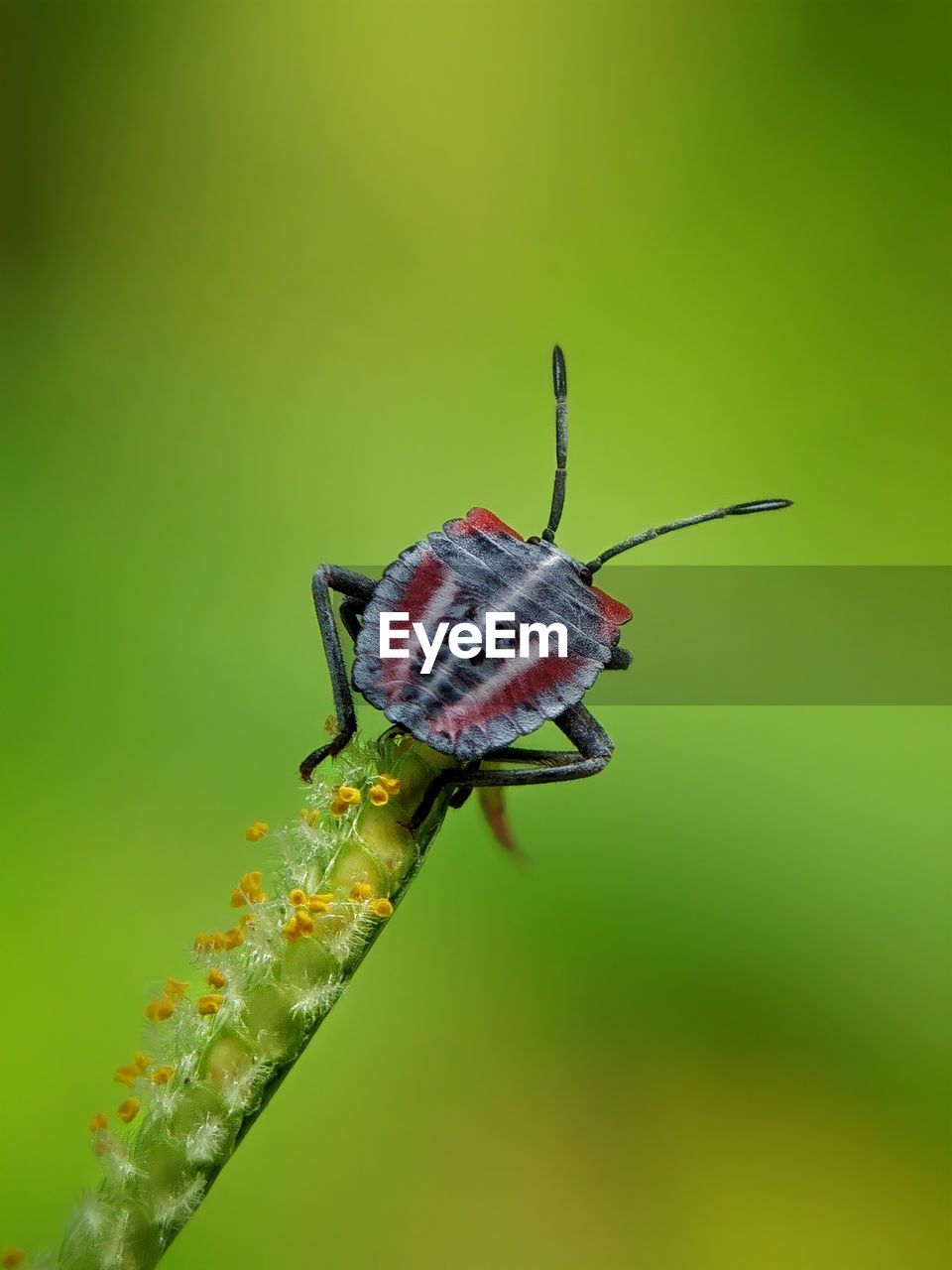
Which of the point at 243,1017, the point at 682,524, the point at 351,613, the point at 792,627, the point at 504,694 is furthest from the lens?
the point at 792,627

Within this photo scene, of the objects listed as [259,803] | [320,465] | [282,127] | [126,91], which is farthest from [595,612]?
[126,91]

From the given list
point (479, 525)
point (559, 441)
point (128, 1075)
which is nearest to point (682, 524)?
point (559, 441)

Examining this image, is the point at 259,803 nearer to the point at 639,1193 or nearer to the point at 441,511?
the point at 441,511

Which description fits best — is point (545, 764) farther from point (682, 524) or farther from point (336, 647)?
point (682, 524)

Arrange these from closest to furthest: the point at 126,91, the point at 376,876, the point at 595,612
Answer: the point at 376,876 < the point at 595,612 < the point at 126,91

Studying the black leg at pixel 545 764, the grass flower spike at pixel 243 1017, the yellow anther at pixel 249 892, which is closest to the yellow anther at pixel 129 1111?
the grass flower spike at pixel 243 1017
